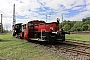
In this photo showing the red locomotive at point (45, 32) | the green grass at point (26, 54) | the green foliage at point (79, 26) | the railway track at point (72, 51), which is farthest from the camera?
the green foliage at point (79, 26)

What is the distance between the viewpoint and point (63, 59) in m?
8.59

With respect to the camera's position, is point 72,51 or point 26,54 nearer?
point 26,54

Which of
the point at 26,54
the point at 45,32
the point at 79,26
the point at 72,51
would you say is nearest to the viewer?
the point at 26,54

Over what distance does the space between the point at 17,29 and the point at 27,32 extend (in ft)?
35.1

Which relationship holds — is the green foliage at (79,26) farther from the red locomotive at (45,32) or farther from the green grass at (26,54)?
the green grass at (26,54)

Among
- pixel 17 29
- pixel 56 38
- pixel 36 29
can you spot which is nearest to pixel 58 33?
pixel 56 38

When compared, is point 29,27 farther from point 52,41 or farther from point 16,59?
point 16,59

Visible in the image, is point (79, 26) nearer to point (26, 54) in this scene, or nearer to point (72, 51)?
point (72, 51)

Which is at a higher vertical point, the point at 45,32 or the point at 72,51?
the point at 45,32

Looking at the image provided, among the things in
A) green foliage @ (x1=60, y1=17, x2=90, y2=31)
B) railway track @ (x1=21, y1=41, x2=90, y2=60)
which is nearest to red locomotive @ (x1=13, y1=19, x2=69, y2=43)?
railway track @ (x1=21, y1=41, x2=90, y2=60)

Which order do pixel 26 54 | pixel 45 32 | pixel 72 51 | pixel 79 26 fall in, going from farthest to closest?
1. pixel 79 26
2. pixel 45 32
3. pixel 72 51
4. pixel 26 54

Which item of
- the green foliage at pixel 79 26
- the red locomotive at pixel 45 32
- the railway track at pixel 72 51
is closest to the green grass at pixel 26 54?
the railway track at pixel 72 51

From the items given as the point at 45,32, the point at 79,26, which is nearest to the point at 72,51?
the point at 45,32

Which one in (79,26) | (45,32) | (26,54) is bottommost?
(26,54)
